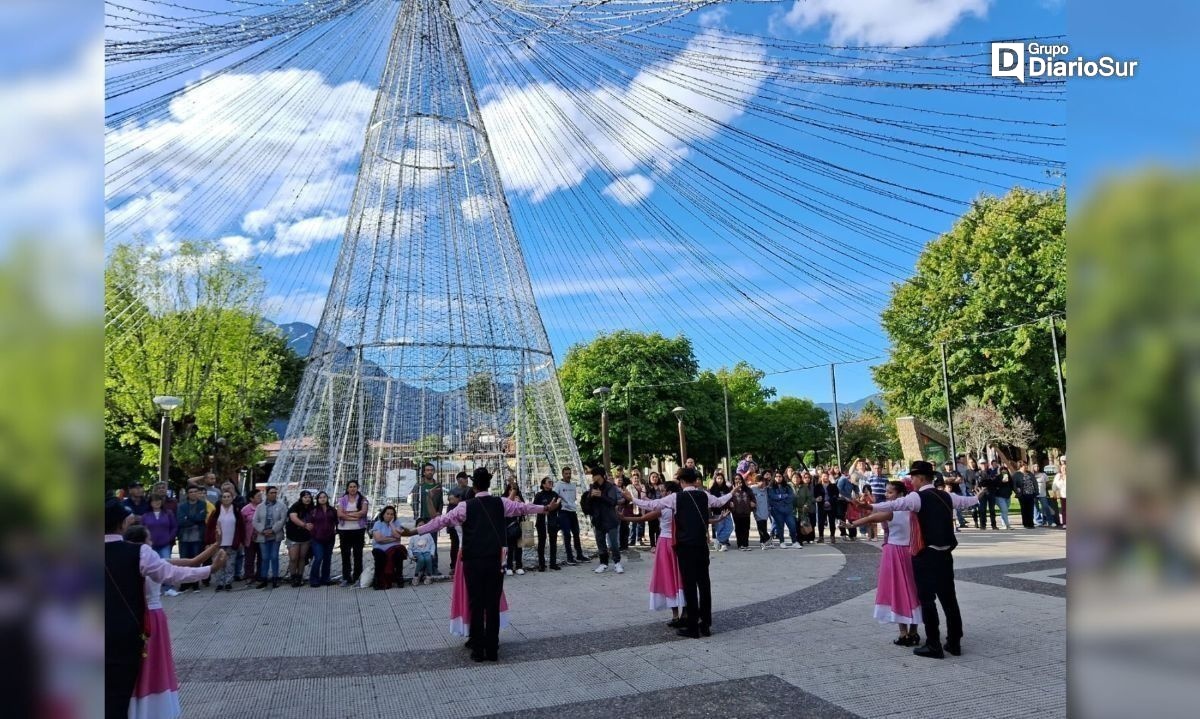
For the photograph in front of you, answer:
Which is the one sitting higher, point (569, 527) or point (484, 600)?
point (484, 600)

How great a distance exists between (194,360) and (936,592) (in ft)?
99.1

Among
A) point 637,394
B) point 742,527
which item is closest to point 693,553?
point 742,527

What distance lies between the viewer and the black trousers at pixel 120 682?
4.62 meters

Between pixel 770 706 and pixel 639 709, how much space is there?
101 centimetres

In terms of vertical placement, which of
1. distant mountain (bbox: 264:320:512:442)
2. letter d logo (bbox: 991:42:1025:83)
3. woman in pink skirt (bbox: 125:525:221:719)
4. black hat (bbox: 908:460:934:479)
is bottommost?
woman in pink skirt (bbox: 125:525:221:719)

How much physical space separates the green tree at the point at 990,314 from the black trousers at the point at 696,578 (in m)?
22.0

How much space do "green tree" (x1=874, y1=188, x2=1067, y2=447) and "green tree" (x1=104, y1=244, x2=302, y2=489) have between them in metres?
28.6

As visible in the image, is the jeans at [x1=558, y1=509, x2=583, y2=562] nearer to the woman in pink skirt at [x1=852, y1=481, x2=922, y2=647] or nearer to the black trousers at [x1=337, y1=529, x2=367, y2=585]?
the black trousers at [x1=337, y1=529, x2=367, y2=585]

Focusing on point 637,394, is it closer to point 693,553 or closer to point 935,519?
point 693,553

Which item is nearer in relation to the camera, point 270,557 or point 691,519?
point 691,519

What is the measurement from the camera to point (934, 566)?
23.5ft

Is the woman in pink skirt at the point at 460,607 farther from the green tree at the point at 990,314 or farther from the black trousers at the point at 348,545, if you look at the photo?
the green tree at the point at 990,314

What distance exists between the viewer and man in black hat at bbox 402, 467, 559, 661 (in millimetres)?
7500

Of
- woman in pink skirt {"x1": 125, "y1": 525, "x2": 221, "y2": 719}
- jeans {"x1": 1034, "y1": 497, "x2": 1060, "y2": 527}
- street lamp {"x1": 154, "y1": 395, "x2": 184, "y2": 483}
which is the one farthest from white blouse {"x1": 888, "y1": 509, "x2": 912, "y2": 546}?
jeans {"x1": 1034, "y1": 497, "x2": 1060, "y2": 527}
